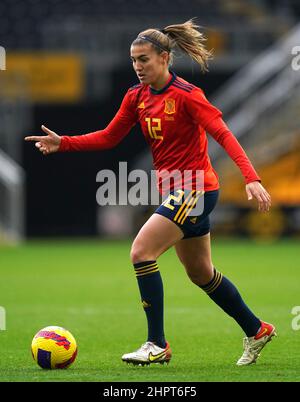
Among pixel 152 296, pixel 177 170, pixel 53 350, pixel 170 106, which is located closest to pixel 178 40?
pixel 170 106

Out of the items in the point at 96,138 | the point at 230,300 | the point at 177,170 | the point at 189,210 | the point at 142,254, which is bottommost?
the point at 230,300

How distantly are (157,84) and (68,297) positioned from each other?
5.07 metres

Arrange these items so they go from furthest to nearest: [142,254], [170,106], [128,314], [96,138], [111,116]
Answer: [111,116] < [128,314] < [96,138] < [170,106] < [142,254]

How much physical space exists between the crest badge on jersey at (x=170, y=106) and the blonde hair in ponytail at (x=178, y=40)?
1.02 ft

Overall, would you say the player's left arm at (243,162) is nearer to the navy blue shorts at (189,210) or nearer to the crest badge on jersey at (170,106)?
the crest badge on jersey at (170,106)

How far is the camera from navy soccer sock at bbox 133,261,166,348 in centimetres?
637

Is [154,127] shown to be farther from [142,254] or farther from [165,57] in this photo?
[142,254]

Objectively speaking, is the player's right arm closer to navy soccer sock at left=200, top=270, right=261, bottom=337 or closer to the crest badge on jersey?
the crest badge on jersey

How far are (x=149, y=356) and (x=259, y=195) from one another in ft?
3.97

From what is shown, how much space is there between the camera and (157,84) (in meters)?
6.55

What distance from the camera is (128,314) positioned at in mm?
9727

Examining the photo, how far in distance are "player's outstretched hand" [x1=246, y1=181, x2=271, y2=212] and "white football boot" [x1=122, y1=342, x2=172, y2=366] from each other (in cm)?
110

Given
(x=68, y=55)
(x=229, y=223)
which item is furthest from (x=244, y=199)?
(x=68, y=55)

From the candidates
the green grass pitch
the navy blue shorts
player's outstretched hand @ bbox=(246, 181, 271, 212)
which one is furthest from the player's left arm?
the green grass pitch
